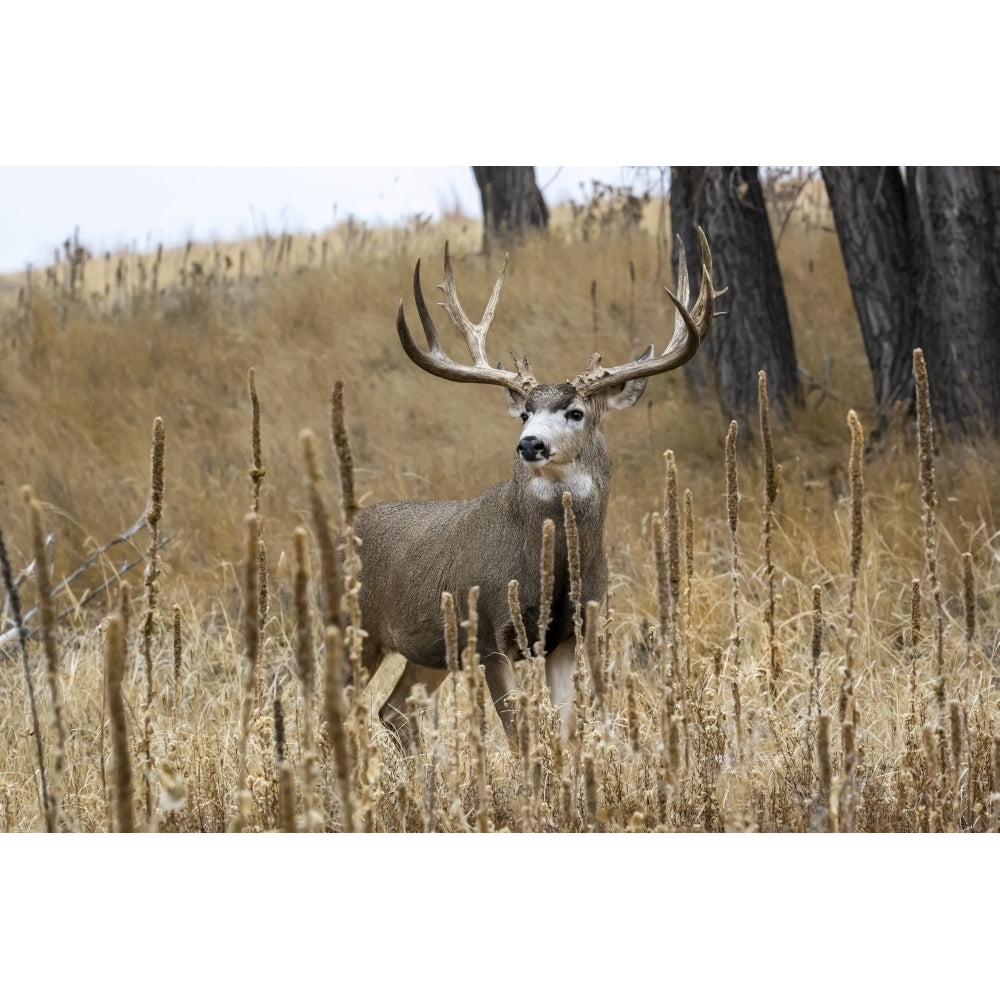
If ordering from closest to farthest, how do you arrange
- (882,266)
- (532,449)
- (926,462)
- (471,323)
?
(926,462)
(532,449)
(471,323)
(882,266)

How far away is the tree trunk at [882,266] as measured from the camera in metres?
6.02

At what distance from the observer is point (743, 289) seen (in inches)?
252

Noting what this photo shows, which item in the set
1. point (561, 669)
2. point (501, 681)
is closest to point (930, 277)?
point (561, 669)

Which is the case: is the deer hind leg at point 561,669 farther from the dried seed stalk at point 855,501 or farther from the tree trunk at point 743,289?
the tree trunk at point 743,289

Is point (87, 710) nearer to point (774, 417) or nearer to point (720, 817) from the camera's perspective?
point (720, 817)

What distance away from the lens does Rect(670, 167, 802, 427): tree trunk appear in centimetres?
631

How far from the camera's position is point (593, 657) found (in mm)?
2303

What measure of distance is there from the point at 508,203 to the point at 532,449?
295 cm

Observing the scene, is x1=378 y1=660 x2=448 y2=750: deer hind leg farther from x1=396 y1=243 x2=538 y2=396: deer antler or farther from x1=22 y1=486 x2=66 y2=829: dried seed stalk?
x1=22 y1=486 x2=66 y2=829: dried seed stalk

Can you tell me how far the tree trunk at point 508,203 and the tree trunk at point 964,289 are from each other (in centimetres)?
167

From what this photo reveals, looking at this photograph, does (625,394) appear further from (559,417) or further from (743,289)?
(743,289)

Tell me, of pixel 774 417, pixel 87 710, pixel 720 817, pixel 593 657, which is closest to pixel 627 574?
pixel 774 417

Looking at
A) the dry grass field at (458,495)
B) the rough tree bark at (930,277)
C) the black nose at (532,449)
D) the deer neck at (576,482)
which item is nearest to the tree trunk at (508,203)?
the dry grass field at (458,495)

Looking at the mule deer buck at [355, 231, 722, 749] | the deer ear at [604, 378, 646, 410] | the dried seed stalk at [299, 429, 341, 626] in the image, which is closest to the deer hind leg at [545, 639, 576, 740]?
the mule deer buck at [355, 231, 722, 749]
